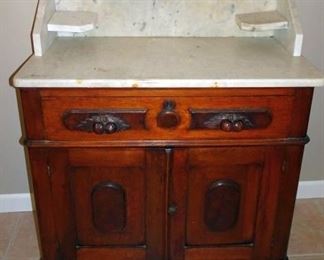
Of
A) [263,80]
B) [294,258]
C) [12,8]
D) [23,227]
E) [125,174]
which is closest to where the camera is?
[263,80]

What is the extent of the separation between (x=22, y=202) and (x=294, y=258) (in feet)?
3.97

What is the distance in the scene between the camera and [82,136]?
45.0 inches

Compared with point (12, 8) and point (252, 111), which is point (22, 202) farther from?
point (252, 111)

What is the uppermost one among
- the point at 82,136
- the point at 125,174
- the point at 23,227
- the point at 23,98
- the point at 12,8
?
the point at 12,8

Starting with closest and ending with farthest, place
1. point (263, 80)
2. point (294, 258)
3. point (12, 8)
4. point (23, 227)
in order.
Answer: point (263, 80)
point (12, 8)
point (294, 258)
point (23, 227)

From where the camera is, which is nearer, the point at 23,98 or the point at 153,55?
the point at 23,98

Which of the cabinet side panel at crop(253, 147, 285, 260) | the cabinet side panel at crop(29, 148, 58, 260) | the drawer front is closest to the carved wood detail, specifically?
the drawer front

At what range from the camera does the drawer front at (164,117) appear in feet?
3.62

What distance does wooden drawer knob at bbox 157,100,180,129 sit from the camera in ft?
3.63

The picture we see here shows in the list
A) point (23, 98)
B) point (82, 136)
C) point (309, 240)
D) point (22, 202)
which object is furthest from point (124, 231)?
point (309, 240)

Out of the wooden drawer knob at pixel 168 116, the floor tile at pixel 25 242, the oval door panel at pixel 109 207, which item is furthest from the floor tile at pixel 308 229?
the floor tile at pixel 25 242

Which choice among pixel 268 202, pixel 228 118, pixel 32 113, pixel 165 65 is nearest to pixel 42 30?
pixel 32 113

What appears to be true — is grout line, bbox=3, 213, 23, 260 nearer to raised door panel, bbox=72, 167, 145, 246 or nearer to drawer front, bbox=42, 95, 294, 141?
raised door panel, bbox=72, 167, 145, 246

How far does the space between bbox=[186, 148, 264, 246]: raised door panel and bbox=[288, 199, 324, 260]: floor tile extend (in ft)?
1.63
